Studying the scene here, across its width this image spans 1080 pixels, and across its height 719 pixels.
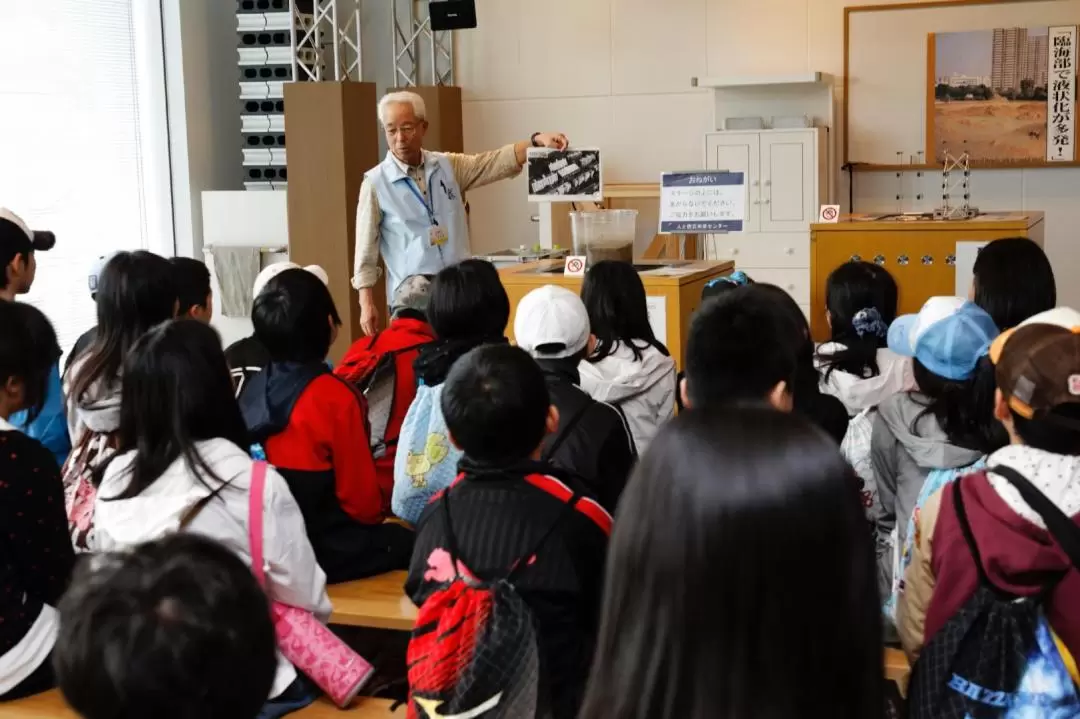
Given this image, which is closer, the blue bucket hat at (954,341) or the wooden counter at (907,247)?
the blue bucket hat at (954,341)

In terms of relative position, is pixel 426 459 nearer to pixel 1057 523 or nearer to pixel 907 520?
pixel 907 520

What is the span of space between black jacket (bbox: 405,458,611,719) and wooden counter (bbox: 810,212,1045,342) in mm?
3071

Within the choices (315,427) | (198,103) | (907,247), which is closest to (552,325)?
(315,427)

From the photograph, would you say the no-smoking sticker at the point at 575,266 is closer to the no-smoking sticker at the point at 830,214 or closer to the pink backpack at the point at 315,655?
the no-smoking sticker at the point at 830,214

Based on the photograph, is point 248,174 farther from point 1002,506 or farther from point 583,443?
point 1002,506

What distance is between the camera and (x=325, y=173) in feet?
22.2

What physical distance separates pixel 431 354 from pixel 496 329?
191mm

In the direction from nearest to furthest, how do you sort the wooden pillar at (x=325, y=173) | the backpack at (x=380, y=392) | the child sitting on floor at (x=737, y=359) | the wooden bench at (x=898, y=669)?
the child sitting on floor at (x=737, y=359)
the wooden bench at (x=898, y=669)
the backpack at (x=380, y=392)
the wooden pillar at (x=325, y=173)

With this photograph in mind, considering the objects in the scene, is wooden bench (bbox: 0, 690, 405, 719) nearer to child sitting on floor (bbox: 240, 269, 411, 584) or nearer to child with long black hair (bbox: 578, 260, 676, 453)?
child sitting on floor (bbox: 240, 269, 411, 584)

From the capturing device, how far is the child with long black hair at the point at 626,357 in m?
3.10

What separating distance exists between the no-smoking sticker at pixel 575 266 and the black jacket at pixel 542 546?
2.36m

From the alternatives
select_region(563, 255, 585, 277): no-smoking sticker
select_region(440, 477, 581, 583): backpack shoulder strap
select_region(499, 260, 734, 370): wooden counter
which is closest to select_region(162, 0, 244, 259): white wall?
select_region(499, 260, 734, 370): wooden counter

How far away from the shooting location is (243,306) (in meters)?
7.08

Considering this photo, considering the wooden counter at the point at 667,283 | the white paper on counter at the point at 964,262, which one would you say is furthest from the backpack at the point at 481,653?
the white paper on counter at the point at 964,262
